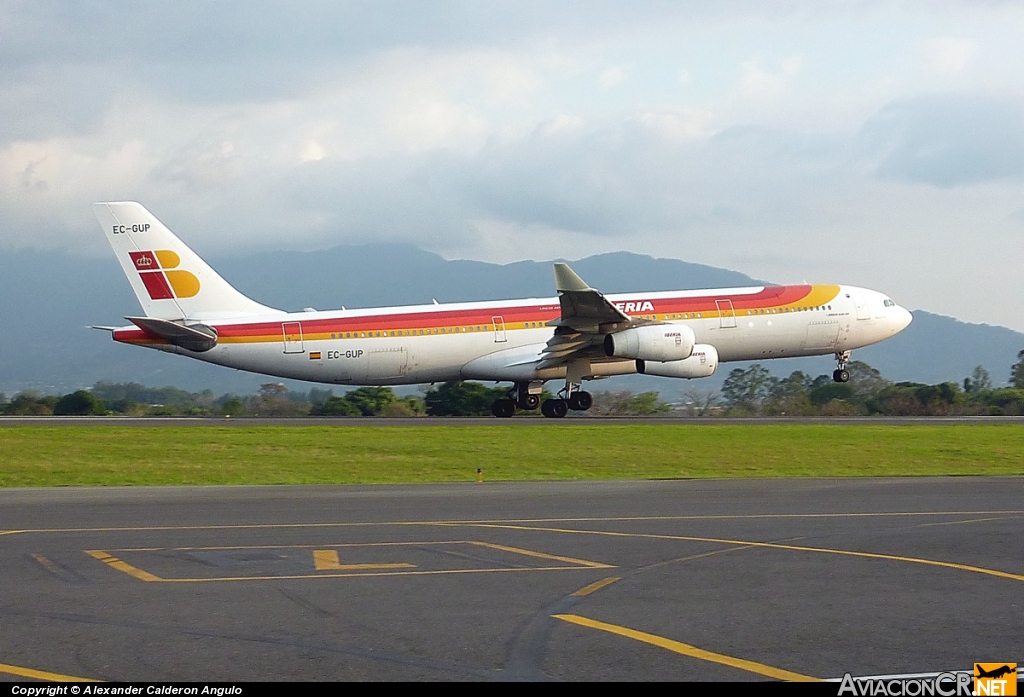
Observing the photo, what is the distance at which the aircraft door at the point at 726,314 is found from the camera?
148ft

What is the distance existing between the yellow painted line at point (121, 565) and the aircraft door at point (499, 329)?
102ft

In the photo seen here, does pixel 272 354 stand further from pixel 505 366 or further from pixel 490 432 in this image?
pixel 490 432

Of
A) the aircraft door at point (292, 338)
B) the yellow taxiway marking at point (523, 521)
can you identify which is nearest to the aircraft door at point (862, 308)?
the aircraft door at point (292, 338)

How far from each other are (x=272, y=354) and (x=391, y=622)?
3337cm

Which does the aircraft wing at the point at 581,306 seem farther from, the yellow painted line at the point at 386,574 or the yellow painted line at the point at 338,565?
the yellow painted line at the point at 386,574

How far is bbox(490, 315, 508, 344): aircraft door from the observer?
4412 cm

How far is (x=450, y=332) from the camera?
43.8 metres

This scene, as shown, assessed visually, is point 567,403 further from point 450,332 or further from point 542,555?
point 542,555

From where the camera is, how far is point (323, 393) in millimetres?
56969

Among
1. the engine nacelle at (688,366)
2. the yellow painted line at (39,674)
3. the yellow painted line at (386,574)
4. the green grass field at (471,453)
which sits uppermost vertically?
the engine nacelle at (688,366)

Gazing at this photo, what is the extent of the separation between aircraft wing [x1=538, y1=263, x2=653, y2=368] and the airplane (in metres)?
0.04

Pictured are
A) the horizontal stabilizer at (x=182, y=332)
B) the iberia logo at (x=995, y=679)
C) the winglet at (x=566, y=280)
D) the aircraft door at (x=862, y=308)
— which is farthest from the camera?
the aircraft door at (x=862, y=308)

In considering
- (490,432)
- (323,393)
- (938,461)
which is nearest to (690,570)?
(938,461)

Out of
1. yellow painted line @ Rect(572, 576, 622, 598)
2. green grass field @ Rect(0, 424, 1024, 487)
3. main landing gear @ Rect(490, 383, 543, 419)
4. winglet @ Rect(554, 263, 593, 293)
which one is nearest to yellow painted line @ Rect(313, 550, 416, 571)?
yellow painted line @ Rect(572, 576, 622, 598)
